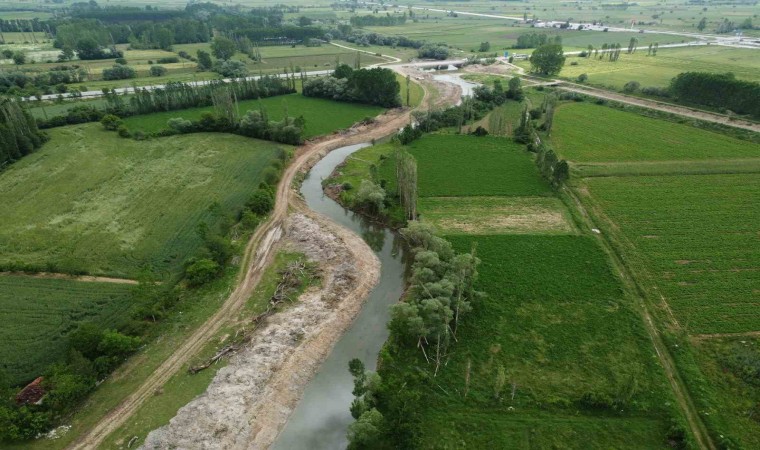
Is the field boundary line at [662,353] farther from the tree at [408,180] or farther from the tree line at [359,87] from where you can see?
the tree line at [359,87]

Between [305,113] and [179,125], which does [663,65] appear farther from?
[179,125]

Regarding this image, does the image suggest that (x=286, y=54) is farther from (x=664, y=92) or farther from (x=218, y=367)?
(x=218, y=367)

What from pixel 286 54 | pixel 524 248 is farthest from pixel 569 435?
pixel 286 54

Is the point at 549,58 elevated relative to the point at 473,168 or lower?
elevated

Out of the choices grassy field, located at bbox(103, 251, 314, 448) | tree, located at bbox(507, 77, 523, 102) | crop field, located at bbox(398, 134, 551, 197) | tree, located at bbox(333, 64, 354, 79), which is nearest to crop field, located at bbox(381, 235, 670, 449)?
grassy field, located at bbox(103, 251, 314, 448)

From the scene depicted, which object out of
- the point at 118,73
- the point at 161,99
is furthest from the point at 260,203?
the point at 118,73

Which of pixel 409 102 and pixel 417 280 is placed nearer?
pixel 417 280
